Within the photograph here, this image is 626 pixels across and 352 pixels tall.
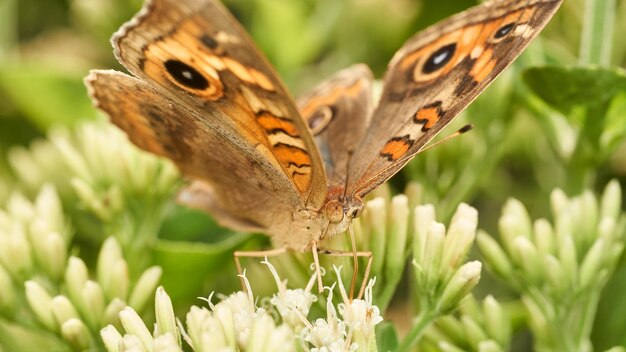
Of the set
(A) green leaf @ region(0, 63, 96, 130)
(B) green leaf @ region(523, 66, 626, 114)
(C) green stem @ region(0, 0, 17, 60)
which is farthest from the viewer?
(C) green stem @ region(0, 0, 17, 60)

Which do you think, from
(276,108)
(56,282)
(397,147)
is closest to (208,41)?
(276,108)

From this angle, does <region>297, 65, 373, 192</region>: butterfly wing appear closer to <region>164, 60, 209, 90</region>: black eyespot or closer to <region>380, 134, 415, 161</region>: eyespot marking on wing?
<region>380, 134, 415, 161</region>: eyespot marking on wing

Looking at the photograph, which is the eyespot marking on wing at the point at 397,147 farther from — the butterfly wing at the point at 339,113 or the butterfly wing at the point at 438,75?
the butterfly wing at the point at 339,113

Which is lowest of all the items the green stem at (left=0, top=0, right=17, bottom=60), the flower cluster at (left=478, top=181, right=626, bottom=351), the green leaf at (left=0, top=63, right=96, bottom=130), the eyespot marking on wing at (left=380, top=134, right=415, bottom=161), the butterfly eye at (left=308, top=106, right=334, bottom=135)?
the flower cluster at (left=478, top=181, right=626, bottom=351)

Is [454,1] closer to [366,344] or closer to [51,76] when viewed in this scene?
[51,76]

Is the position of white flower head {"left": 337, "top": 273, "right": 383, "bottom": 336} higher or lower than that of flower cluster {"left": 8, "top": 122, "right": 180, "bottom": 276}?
lower

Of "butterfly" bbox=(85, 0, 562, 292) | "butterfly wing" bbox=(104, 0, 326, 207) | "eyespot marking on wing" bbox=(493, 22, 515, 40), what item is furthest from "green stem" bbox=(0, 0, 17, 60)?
"eyespot marking on wing" bbox=(493, 22, 515, 40)

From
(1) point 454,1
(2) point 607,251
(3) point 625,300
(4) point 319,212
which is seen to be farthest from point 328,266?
(1) point 454,1

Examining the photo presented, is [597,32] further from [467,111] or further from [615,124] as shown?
[467,111]
